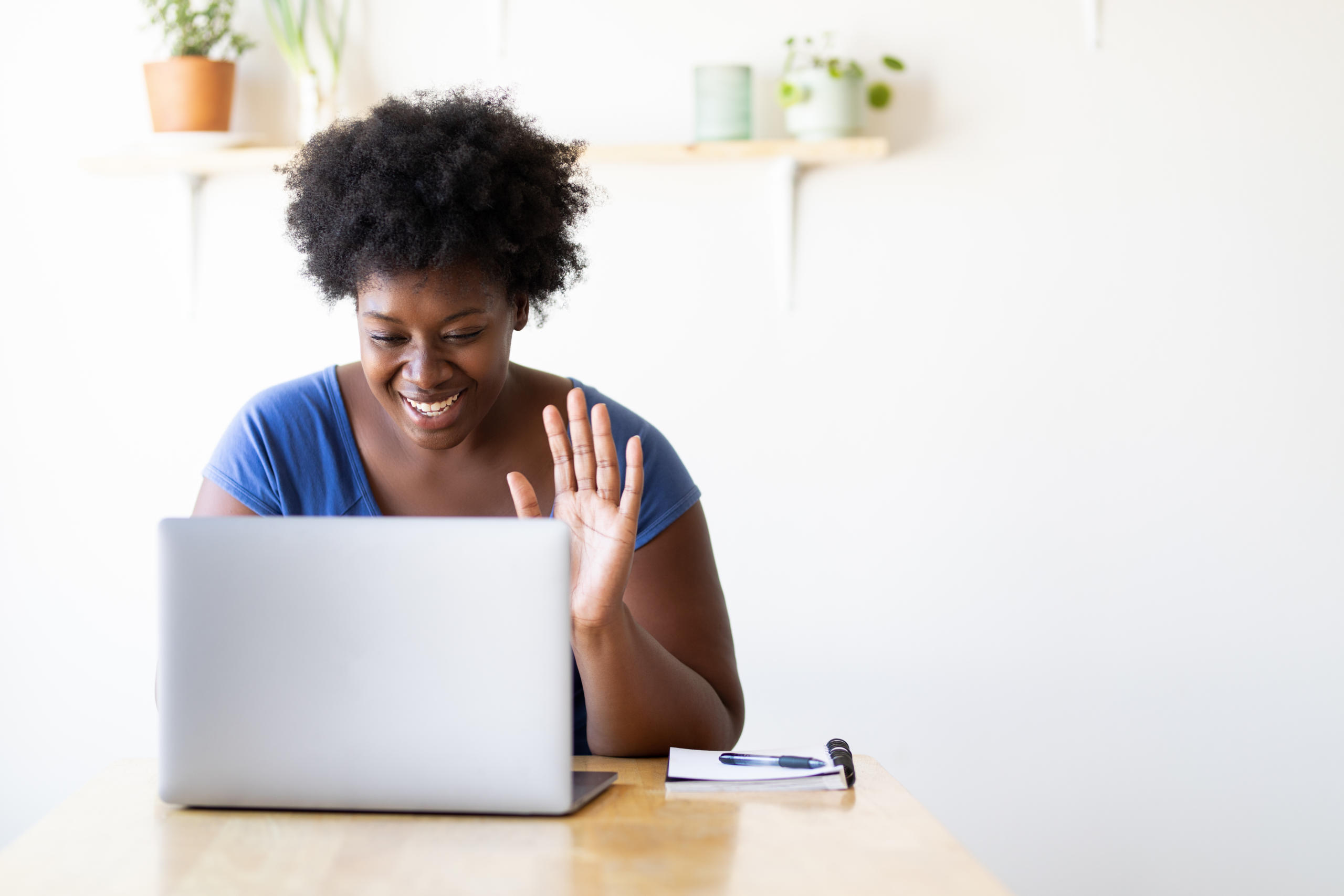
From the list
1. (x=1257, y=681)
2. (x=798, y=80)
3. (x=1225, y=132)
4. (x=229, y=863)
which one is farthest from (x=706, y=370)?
(x=229, y=863)

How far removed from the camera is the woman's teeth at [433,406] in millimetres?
1350

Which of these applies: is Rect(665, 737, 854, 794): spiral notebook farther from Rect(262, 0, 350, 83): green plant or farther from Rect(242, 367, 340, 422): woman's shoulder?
Rect(262, 0, 350, 83): green plant

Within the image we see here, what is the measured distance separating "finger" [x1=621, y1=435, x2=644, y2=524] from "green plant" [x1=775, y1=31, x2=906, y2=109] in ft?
4.13

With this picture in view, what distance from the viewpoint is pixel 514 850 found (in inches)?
33.7

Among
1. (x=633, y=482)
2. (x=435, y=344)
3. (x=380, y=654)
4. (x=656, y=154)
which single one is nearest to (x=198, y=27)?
(x=656, y=154)

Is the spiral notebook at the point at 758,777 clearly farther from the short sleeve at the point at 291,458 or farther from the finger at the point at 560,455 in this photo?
the short sleeve at the point at 291,458

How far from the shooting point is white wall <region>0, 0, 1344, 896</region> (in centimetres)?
224

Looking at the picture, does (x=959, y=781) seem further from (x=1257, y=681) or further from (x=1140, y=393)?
(x=1140, y=393)

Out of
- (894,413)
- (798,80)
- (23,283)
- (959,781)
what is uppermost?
(798,80)

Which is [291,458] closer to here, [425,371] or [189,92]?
[425,371]

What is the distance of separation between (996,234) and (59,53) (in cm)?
185

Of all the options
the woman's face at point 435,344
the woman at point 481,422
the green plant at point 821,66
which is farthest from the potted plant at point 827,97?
the woman's face at point 435,344

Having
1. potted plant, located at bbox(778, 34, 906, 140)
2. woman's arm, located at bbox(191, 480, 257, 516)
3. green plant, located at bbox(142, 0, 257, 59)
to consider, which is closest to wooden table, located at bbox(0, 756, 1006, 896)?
woman's arm, located at bbox(191, 480, 257, 516)

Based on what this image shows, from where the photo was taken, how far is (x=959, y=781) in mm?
2303
